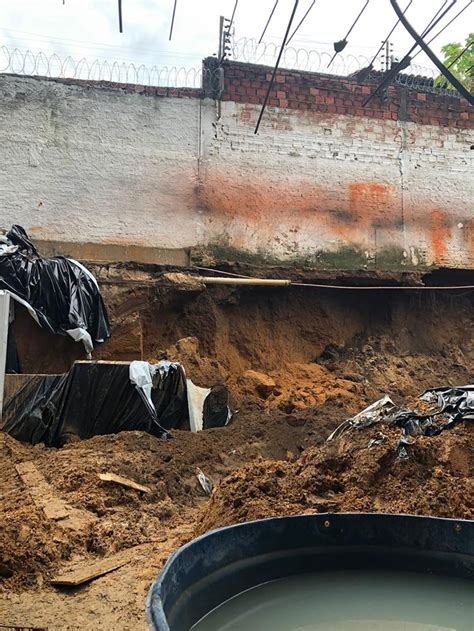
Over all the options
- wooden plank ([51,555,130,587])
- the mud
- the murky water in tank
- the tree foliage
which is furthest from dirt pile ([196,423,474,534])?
the tree foliage

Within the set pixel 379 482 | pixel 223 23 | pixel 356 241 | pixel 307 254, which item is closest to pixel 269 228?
pixel 307 254

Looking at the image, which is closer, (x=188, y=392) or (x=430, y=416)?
(x=430, y=416)

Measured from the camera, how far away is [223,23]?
11.0 metres

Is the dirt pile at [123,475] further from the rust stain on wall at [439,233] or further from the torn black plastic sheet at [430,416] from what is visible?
the rust stain on wall at [439,233]

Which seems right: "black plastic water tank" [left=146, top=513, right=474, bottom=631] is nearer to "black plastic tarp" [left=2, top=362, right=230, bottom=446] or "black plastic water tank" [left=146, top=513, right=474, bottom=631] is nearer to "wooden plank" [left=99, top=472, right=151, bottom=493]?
"wooden plank" [left=99, top=472, right=151, bottom=493]

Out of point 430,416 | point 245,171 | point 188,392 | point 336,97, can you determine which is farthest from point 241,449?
point 336,97

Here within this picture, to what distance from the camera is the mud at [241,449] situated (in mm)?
3555

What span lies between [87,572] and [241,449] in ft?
9.96

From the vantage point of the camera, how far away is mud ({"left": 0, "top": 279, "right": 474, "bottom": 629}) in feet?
11.7

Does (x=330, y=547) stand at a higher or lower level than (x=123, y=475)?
higher

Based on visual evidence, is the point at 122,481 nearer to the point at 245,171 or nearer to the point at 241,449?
the point at 241,449

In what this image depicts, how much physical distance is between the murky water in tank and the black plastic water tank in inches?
1.5

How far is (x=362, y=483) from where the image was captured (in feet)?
Answer: 13.4

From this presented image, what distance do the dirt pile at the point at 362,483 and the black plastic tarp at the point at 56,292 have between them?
4.36m
